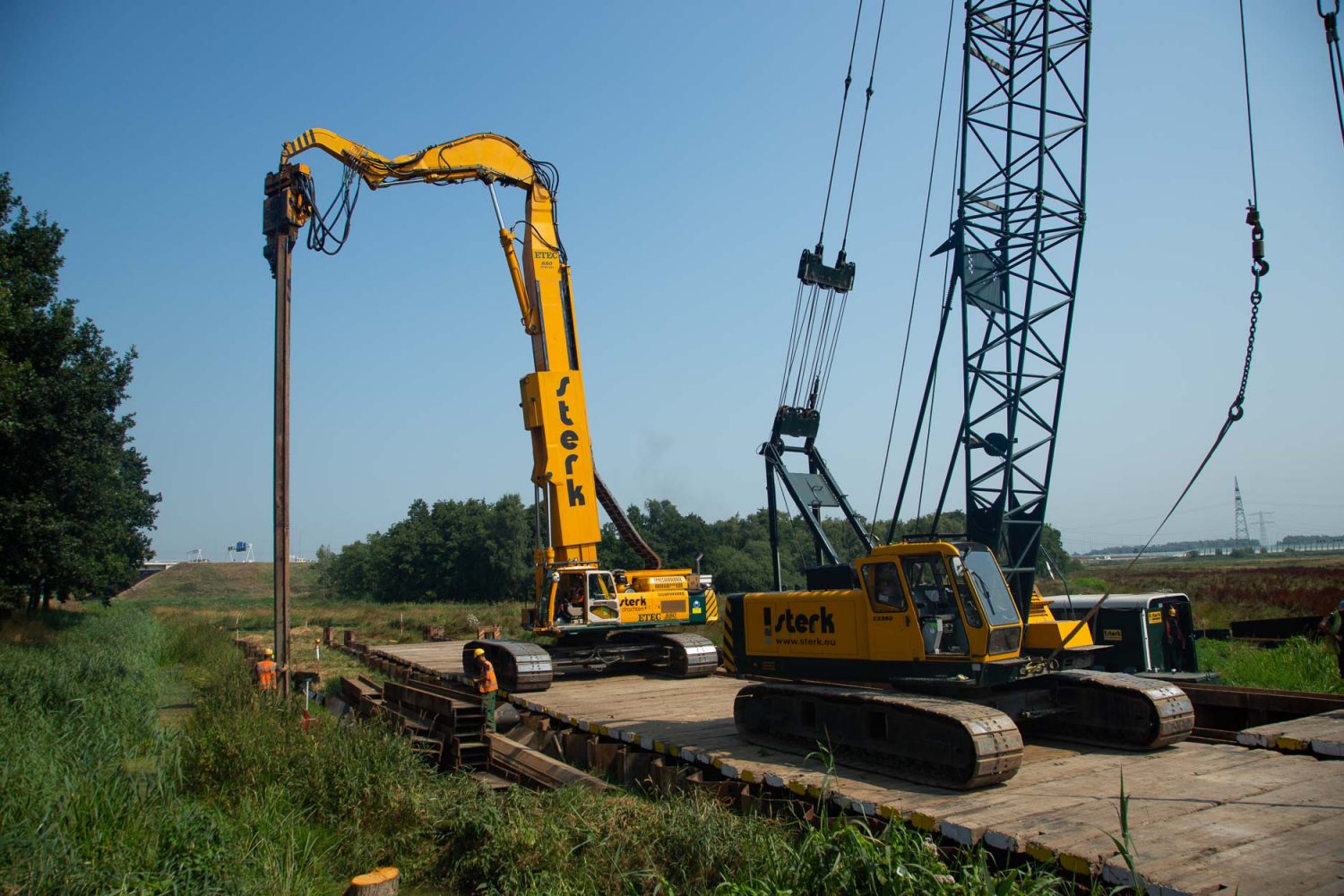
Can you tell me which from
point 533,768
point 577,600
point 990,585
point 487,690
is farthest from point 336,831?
point 577,600

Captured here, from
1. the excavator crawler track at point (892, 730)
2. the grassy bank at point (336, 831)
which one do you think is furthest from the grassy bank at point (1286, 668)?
the grassy bank at point (336, 831)

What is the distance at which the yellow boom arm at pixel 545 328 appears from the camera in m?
15.7

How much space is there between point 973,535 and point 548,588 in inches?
295

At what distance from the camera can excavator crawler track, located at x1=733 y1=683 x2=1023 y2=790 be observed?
7164 millimetres

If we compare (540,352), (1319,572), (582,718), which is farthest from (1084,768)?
(1319,572)

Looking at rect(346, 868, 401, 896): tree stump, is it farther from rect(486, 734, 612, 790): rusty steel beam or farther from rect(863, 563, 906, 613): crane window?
rect(863, 563, 906, 613): crane window

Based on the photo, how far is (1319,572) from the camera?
46.8 m

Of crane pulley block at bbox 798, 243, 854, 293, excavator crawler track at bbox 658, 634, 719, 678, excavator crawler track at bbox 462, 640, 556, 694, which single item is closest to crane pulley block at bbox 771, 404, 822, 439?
crane pulley block at bbox 798, 243, 854, 293

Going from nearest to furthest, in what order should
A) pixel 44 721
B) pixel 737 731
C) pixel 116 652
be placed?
1. pixel 44 721
2. pixel 737 731
3. pixel 116 652

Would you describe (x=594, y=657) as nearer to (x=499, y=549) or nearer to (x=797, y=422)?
(x=797, y=422)

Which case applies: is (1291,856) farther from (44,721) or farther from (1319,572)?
(1319,572)

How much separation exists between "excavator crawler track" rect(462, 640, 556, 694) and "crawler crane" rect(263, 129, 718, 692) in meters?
0.07

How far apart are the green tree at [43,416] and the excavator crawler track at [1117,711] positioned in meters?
17.0

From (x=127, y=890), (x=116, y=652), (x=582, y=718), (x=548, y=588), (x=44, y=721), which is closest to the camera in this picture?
(x=127, y=890)
